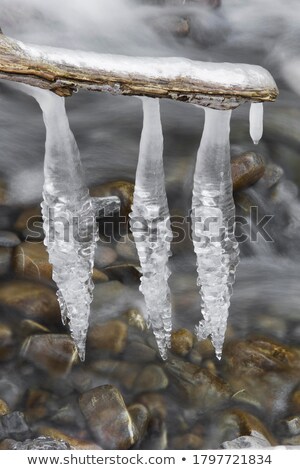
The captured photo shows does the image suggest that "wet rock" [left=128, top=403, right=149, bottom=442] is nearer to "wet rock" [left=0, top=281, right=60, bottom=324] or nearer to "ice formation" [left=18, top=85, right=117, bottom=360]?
"ice formation" [left=18, top=85, right=117, bottom=360]

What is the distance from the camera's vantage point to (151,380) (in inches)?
76.9

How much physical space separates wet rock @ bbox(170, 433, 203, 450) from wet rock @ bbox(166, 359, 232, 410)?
116mm

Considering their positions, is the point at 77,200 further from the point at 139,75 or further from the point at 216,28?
the point at 216,28

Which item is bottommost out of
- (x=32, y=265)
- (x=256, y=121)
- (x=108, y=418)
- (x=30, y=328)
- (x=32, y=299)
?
(x=108, y=418)

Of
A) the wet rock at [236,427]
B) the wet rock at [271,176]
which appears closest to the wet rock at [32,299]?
the wet rock at [236,427]

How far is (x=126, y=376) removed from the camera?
6.41ft

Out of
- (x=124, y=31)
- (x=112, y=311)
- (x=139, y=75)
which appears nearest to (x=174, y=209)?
(x=112, y=311)

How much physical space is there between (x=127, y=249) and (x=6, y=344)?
629 millimetres

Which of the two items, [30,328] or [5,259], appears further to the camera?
[5,259]

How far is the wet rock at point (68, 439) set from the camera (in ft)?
5.72

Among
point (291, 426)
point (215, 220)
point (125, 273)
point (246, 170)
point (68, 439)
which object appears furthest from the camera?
point (246, 170)

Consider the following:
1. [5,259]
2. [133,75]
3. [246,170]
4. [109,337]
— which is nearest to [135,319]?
[109,337]

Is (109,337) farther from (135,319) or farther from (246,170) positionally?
(246,170)

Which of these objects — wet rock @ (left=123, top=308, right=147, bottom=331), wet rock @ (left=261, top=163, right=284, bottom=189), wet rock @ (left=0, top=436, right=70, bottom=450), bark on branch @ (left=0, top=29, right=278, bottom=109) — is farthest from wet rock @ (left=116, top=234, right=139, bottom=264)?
bark on branch @ (left=0, top=29, right=278, bottom=109)
